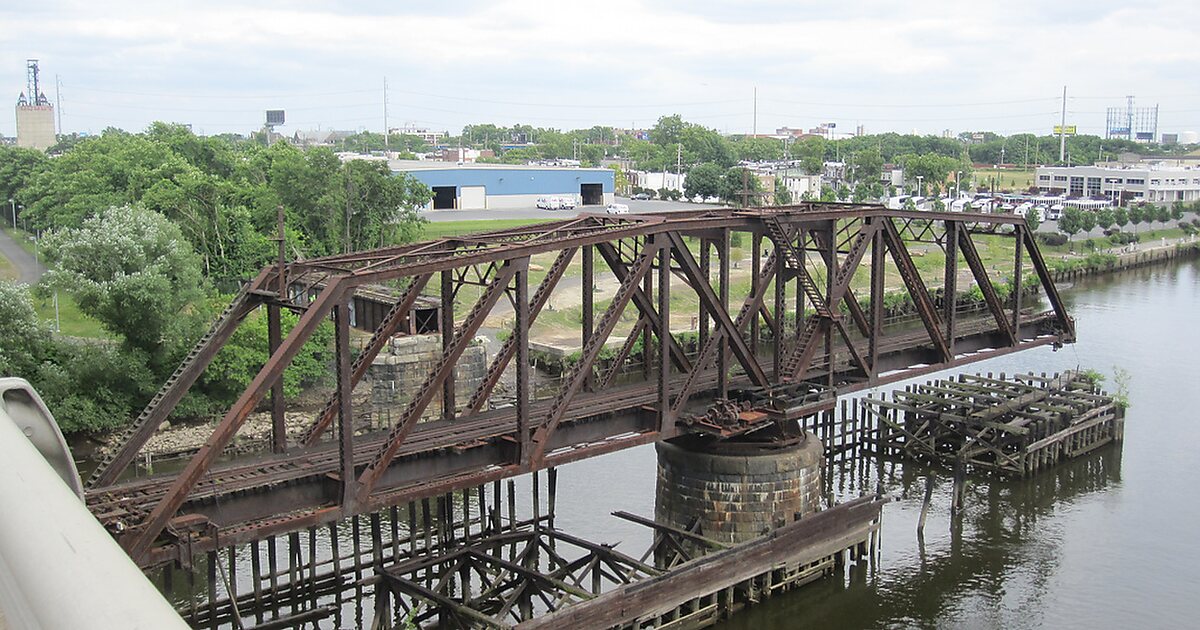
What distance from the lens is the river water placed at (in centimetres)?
3070

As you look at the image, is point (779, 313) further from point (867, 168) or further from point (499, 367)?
point (867, 168)

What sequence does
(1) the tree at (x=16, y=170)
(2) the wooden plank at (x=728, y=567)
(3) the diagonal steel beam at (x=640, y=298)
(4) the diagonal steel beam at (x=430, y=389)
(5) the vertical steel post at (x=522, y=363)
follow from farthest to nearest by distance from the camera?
1. (1) the tree at (x=16, y=170)
2. (3) the diagonal steel beam at (x=640, y=298)
3. (2) the wooden plank at (x=728, y=567)
4. (5) the vertical steel post at (x=522, y=363)
5. (4) the diagonal steel beam at (x=430, y=389)

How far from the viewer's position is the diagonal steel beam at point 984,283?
36.9 meters

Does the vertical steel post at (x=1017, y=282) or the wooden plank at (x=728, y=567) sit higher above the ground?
the vertical steel post at (x=1017, y=282)

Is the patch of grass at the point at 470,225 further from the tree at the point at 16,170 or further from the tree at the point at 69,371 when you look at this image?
the tree at the point at 16,170

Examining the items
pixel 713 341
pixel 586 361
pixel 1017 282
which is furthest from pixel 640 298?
pixel 1017 282

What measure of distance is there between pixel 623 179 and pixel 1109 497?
410 ft

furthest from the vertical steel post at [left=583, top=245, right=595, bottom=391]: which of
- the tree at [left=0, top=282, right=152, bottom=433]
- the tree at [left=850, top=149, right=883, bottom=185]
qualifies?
the tree at [left=850, top=149, right=883, bottom=185]

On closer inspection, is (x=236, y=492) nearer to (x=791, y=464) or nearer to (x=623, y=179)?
(x=791, y=464)

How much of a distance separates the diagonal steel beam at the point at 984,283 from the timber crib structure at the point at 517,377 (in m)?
0.11

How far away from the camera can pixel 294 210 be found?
70438mm

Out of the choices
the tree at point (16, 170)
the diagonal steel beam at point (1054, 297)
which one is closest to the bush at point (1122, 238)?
the diagonal steel beam at point (1054, 297)

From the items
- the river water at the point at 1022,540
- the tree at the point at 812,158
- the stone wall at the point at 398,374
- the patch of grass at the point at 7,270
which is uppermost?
the tree at the point at 812,158

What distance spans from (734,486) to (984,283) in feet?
38.9
